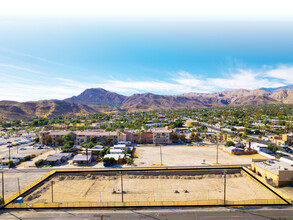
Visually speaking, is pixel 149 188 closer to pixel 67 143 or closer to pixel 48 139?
pixel 67 143

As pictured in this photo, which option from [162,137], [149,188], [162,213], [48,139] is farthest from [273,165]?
[48,139]

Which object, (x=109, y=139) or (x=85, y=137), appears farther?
(x=85, y=137)

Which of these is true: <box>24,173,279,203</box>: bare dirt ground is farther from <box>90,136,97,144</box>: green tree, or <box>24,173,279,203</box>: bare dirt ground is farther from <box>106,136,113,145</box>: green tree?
<box>90,136,97,144</box>: green tree

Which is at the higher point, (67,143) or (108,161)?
(67,143)

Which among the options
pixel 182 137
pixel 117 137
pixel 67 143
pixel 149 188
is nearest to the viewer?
pixel 149 188

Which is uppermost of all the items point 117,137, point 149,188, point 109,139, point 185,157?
point 117,137

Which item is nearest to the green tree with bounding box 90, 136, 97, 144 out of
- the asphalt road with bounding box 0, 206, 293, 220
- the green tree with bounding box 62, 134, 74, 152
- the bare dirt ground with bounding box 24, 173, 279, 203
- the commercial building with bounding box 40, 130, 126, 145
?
the commercial building with bounding box 40, 130, 126, 145

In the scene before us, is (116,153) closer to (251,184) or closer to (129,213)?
(129,213)

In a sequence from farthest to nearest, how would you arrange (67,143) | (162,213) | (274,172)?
(67,143)
(274,172)
(162,213)
